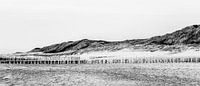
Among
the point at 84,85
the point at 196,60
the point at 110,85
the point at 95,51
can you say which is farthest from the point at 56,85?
the point at 95,51

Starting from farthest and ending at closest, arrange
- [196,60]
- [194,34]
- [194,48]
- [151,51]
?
[194,34] < [151,51] < [194,48] < [196,60]

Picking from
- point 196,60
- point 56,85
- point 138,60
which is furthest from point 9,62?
point 56,85

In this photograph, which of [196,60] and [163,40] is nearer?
[196,60]

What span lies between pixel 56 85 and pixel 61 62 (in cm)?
5249

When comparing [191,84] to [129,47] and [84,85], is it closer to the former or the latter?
[84,85]

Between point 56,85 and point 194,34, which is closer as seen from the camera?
point 56,85

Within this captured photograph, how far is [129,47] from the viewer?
156 metres

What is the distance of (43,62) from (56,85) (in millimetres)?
51386

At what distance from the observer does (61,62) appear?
84000 mm

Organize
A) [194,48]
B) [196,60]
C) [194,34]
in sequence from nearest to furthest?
[196,60], [194,48], [194,34]

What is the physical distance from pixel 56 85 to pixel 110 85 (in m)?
4.30

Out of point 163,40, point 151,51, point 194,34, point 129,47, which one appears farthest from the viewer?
point 163,40

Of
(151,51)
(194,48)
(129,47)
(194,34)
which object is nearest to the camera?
(194,48)

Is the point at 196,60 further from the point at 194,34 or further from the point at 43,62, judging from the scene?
the point at 194,34
